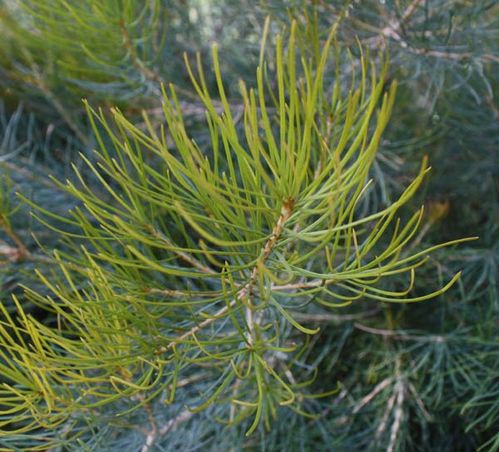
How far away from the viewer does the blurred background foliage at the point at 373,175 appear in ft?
1.66

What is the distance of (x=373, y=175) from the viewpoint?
2.00ft

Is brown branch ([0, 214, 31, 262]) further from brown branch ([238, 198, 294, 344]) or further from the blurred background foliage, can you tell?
brown branch ([238, 198, 294, 344])

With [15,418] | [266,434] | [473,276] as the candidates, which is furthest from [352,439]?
[15,418]

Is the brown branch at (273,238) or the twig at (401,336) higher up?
the brown branch at (273,238)

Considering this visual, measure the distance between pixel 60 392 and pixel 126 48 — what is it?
292mm

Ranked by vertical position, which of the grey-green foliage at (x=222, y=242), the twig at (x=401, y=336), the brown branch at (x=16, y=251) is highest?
the grey-green foliage at (x=222, y=242)

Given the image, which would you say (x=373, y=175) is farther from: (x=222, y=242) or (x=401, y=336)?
(x=222, y=242)

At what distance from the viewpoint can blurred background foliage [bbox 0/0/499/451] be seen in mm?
507

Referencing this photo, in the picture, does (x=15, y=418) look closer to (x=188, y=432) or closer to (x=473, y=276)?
(x=188, y=432)

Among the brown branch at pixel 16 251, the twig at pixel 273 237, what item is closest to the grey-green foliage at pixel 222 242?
the twig at pixel 273 237

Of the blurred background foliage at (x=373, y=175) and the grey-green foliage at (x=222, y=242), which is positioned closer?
the grey-green foliage at (x=222, y=242)

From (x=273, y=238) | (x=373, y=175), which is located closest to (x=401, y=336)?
(x=373, y=175)

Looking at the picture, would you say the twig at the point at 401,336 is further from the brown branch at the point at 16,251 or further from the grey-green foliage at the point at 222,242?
the brown branch at the point at 16,251

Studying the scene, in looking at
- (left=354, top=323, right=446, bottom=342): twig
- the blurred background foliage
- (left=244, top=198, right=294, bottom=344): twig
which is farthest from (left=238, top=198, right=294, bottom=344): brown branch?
(left=354, top=323, right=446, bottom=342): twig
